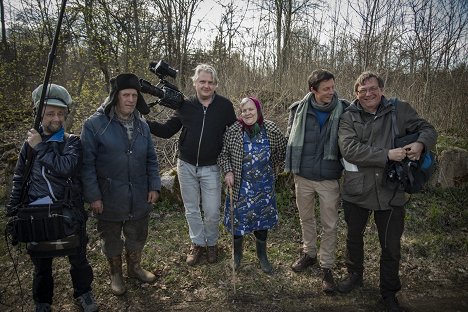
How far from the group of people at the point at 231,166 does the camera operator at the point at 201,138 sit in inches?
0.5

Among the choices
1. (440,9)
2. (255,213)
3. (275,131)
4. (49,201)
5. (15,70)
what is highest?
(440,9)

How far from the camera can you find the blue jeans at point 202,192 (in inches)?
136

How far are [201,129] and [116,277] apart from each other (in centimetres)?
182

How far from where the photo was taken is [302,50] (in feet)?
25.9

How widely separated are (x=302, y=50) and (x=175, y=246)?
20.0ft

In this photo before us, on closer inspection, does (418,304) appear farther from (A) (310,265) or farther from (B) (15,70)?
(B) (15,70)

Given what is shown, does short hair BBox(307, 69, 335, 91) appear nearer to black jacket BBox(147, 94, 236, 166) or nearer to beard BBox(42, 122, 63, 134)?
black jacket BBox(147, 94, 236, 166)

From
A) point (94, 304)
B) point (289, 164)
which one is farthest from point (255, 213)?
point (94, 304)

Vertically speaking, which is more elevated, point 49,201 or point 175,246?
point 49,201

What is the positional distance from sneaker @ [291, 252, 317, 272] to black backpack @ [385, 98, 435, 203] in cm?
142

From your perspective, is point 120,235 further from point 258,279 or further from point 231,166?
point 258,279

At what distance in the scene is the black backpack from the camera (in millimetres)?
2656

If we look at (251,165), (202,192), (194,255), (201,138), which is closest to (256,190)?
(251,165)

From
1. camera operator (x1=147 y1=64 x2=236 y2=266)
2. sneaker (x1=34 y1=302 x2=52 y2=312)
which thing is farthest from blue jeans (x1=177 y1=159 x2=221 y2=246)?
sneaker (x1=34 y1=302 x2=52 y2=312)
